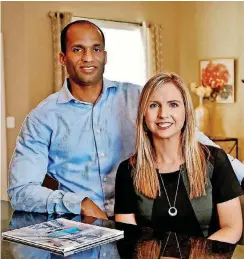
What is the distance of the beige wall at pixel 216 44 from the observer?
6148 mm

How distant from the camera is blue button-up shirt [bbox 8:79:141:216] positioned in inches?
76.1

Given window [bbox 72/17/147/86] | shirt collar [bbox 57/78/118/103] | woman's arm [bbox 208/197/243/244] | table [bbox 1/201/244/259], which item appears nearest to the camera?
table [bbox 1/201/244/259]

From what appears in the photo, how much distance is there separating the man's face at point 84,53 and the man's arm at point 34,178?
26cm

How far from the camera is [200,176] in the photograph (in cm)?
162

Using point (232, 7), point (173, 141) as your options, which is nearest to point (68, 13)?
point (232, 7)

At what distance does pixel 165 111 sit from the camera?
1628mm

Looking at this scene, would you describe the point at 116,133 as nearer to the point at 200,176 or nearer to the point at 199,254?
the point at 200,176

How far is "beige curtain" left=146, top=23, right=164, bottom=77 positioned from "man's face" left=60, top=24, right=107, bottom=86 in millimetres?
4505

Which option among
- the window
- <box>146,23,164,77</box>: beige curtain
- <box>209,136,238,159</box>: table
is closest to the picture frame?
<box>209,136,238,159</box>: table

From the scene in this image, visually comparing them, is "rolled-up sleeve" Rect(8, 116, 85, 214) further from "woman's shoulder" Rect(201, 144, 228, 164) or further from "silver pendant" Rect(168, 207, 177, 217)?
"woman's shoulder" Rect(201, 144, 228, 164)

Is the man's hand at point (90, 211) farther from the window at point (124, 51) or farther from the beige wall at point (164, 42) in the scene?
the window at point (124, 51)

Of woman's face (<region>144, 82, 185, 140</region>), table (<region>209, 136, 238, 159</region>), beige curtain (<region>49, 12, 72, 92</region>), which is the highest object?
beige curtain (<region>49, 12, 72, 92</region>)

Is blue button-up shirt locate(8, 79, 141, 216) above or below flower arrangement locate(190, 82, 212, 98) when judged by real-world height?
below

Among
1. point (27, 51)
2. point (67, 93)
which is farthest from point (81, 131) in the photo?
point (27, 51)
